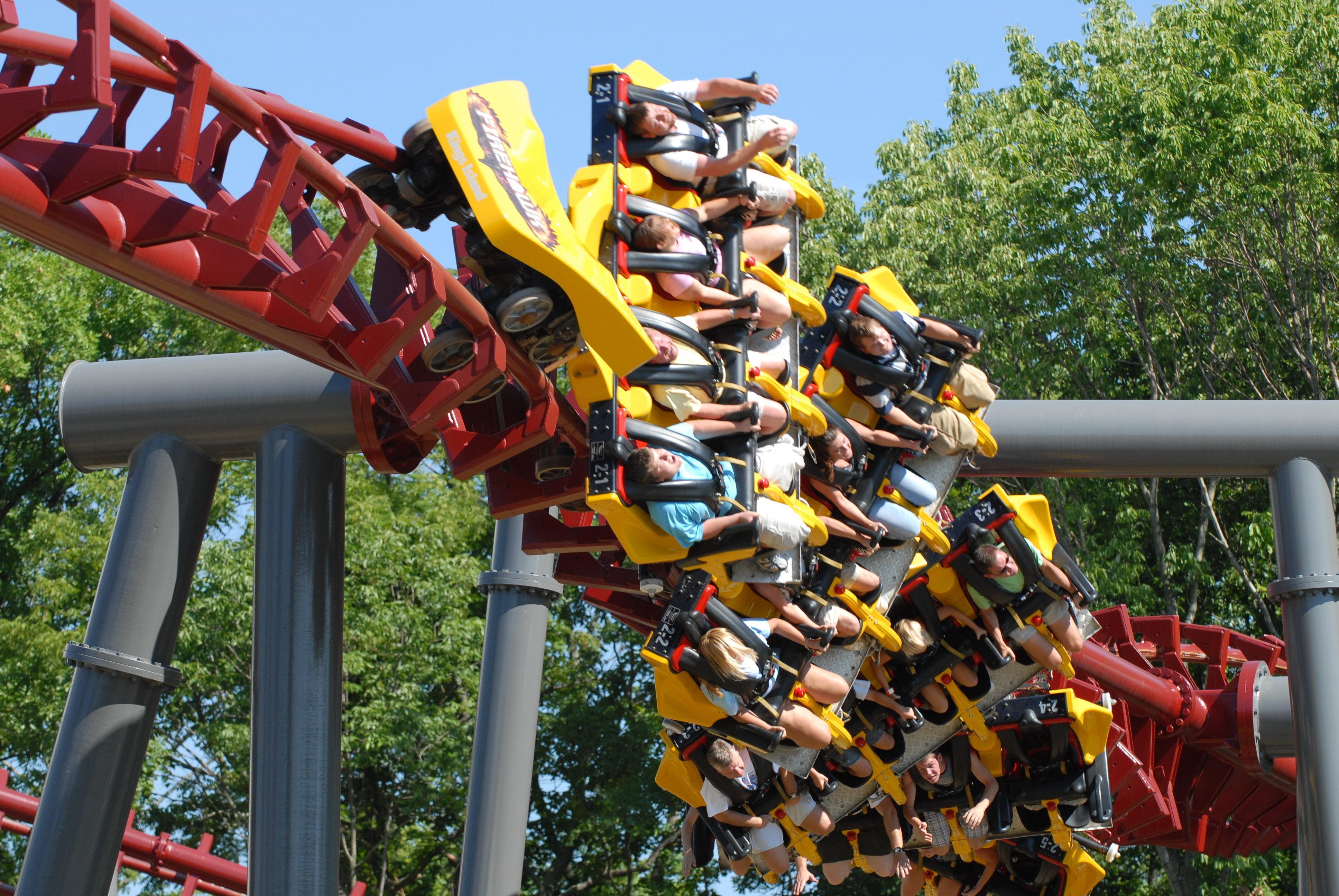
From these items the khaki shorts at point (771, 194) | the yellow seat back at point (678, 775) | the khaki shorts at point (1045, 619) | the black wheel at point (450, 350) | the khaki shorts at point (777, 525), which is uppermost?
the khaki shorts at point (771, 194)

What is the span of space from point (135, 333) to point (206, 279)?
768 inches

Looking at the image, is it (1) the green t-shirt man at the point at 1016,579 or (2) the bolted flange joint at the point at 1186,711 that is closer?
(1) the green t-shirt man at the point at 1016,579

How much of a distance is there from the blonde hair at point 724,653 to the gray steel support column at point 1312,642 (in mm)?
3288

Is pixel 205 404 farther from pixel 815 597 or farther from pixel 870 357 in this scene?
pixel 870 357

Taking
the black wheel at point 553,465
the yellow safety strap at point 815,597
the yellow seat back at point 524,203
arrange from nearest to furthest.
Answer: the yellow seat back at point 524,203
the black wheel at point 553,465
the yellow safety strap at point 815,597

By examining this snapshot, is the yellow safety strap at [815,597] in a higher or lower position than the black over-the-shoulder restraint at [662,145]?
lower

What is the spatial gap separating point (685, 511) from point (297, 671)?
1.93 meters

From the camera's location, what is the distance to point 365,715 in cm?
1739

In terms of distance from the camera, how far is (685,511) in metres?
5.26

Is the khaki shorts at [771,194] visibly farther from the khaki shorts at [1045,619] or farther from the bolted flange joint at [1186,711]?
the bolted flange joint at [1186,711]

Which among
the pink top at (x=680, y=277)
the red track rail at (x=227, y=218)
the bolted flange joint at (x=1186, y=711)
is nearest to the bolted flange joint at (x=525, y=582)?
the red track rail at (x=227, y=218)

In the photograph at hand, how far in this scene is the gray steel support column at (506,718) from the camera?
758 cm

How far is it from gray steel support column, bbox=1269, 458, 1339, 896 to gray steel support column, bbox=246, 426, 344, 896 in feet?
15.5

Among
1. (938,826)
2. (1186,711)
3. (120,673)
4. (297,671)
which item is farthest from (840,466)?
(1186,711)
